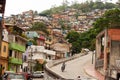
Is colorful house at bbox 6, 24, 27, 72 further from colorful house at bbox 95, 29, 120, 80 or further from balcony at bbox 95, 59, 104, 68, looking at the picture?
colorful house at bbox 95, 29, 120, 80

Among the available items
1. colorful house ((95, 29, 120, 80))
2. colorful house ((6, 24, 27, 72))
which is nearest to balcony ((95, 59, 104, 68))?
colorful house ((95, 29, 120, 80))

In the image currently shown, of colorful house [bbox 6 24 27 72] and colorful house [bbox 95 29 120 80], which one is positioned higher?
colorful house [bbox 95 29 120 80]

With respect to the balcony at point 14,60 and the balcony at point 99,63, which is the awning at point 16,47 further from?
the balcony at point 99,63

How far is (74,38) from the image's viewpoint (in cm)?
12938

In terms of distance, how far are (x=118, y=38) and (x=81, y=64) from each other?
1902 cm

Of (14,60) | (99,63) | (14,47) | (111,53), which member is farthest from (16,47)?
(111,53)

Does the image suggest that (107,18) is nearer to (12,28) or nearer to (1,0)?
(12,28)

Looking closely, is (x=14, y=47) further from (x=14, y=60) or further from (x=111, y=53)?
(x=111, y=53)

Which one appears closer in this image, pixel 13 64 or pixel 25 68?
pixel 13 64

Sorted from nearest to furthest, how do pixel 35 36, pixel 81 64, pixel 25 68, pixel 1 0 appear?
pixel 1 0
pixel 81 64
pixel 25 68
pixel 35 36

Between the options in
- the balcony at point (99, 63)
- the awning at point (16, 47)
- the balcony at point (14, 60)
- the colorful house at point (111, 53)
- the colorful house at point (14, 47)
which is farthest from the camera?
the awning at point (16, 47)

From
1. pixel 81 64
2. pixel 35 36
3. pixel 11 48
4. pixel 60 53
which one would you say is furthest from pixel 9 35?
pixel 60 53

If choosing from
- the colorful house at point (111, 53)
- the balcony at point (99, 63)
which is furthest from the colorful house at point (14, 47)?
the colorful house at point (111, 53)

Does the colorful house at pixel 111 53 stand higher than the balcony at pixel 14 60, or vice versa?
the colorful house at pixel 111 53
